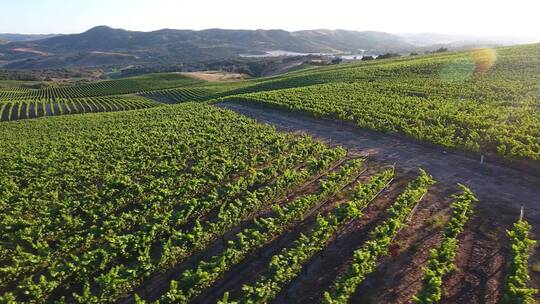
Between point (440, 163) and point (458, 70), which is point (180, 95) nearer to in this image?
point (458, 70)

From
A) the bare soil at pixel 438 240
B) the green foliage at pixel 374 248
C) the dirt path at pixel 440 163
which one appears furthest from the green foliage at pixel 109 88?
the green foliage at pixel 374 248

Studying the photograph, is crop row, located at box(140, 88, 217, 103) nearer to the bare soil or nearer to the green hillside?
the green hillside

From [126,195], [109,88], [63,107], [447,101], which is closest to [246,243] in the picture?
[126,195]

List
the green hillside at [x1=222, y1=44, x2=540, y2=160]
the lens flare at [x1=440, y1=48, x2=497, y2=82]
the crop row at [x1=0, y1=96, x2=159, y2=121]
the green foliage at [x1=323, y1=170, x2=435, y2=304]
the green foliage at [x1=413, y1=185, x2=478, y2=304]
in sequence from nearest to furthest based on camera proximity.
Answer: the green foliage at [x1=413, y1=185, x2=478, y2=304] < the green foliage at [x1=323, y1=170, x2=435, y2=304] < the green hillside at [x1=222, y1=44, x2=540, y2=160] < the lens flare at [x1=440, y1=48, x2=497, y2=82] < the crop row at [x1=0, y1=96, x2=159, y2=121]

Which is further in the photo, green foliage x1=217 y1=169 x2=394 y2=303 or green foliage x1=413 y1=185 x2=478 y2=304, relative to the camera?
green foliage x1=217 y1=169 x2=394 y2=303

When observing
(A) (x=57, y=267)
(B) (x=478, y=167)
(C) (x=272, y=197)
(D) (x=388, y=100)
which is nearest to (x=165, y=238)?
(A) (x=57, y=267)

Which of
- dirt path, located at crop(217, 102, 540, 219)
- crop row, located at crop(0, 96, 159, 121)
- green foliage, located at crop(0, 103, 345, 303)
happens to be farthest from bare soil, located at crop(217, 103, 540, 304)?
crop row, located at crop(0, 96, 159, 121)

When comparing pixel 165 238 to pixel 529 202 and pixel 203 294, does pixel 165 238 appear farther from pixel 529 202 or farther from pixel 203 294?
pixel 529 202
